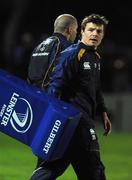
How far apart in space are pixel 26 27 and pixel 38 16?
1.92 ft

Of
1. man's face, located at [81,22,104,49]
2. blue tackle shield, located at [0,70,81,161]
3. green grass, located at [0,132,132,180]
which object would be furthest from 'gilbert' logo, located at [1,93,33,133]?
green grass, located at [0,132,132,180]

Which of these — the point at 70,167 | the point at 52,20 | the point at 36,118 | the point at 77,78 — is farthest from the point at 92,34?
the point at 52,20

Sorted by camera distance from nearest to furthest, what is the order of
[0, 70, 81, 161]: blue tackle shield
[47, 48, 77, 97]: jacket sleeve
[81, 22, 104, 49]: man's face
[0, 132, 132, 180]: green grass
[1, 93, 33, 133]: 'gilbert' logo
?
[0, 70, 81, 161]: blue tackle shield → [1, 93, 33, 133]: 'gilbert' logo → [47, 48, 77, 97]: jacket sleeve → [81, 22, 104, 49]: man's face → [0, 132, 132, 180]: green grass

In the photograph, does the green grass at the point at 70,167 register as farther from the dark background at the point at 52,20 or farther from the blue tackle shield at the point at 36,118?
the dark background at the point at 52,20

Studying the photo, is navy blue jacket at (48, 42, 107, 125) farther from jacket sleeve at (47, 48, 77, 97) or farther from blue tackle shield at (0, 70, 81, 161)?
blue tackle shield at (0, 70, 81, 161)

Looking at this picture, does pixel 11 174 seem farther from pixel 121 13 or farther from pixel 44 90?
pixel 121 13

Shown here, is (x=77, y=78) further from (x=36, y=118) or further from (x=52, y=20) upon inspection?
(x=52, y=20)

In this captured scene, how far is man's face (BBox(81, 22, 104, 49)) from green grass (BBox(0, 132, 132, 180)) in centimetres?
357

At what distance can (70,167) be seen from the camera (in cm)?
1291

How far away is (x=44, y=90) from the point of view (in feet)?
26.6

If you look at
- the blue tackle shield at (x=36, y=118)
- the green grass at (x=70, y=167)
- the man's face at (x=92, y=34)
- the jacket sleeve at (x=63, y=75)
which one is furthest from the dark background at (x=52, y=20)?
the blue tackle shield at (x=36, y=118)

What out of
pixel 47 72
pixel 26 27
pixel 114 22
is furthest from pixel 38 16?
pixel 47 72

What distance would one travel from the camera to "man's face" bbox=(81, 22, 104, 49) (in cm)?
793

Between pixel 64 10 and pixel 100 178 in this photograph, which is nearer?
pixel 100 178
